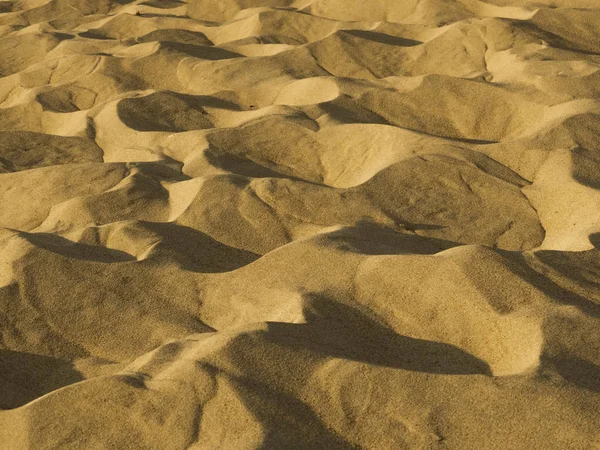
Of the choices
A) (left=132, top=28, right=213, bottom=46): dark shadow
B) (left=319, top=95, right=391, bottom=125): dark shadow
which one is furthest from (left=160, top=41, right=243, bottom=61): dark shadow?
(left=319, top=95, right=391, bottom=125): dark shadow

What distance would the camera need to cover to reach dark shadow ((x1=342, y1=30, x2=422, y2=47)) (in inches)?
135

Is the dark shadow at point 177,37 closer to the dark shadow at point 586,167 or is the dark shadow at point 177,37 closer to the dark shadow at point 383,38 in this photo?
the dark shadow at point 383,38

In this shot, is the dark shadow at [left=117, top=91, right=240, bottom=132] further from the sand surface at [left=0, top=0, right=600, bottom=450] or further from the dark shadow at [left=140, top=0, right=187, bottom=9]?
the dark shadow at [left=140, top=0, right=187, bottom=9]

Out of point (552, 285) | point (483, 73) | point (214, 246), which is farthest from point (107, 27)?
point (552, 285)

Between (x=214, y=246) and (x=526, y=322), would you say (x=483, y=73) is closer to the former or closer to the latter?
(x=214, y=246)

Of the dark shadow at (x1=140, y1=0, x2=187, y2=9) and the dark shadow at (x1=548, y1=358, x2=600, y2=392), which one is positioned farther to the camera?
the dark shadow at (x1=140, y1=0, x2=187, y2=9)

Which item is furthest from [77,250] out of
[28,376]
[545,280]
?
[545,280]

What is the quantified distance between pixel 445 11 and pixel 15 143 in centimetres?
204

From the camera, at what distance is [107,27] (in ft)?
13.6

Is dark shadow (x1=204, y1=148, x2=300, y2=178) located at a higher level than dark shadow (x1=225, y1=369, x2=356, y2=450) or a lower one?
lower

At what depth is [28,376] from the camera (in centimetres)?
158

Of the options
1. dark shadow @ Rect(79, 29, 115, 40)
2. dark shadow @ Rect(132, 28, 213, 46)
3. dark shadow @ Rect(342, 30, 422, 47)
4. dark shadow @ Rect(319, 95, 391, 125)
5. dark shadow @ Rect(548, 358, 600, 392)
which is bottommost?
dark shadow @ Rect(79, 29, 115, 40)

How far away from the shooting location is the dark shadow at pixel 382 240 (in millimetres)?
1840

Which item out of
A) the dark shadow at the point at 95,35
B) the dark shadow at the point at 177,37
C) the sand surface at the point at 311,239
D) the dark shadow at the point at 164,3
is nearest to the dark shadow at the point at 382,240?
the sand surface at the point at 311,239
